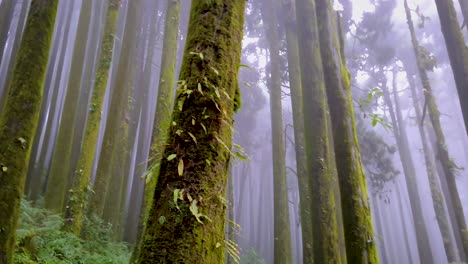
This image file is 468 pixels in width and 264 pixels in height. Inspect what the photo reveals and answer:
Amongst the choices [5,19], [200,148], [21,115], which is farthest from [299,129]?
[5,19]

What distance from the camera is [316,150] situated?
263 inches

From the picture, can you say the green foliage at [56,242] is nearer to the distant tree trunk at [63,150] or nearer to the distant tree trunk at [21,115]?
the distant tree trunk at [63,150]

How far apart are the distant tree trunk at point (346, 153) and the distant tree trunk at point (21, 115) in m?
3.76

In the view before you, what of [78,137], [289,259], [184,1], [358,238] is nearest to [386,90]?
[184,1]

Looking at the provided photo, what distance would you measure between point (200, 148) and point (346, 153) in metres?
3.33

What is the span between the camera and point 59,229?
21.9ft

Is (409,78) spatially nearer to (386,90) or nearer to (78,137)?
(386,90)

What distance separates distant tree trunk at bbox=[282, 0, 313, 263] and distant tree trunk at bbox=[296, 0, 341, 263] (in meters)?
0.14

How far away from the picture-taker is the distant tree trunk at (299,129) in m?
8.73

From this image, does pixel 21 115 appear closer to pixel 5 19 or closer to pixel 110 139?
pixel 110 139

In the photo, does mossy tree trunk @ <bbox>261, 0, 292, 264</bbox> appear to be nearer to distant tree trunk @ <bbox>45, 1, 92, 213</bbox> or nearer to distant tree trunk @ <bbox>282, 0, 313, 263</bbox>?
distant tree trunk @ <bbox>282, 0, 313, 263</bbox>

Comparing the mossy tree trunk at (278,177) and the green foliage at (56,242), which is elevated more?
the mossy tree trunk at (278,177)

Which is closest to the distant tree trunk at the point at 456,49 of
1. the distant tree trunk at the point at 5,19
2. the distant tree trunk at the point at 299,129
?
the distant tree trunk at the point at 299,129

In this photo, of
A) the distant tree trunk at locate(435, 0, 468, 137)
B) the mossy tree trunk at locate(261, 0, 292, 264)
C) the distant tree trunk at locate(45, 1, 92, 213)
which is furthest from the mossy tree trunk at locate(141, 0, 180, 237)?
→ the distant tree trunk at locate(435, 0, 468, 137)
